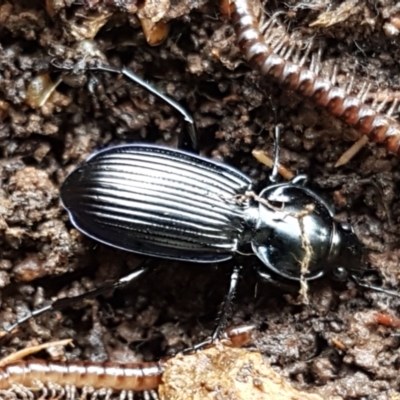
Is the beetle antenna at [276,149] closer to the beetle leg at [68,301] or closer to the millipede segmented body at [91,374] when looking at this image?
the beetle leg at [68,301]

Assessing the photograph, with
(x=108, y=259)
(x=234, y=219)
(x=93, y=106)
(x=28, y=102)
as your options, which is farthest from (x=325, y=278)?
(x=28, y=102)

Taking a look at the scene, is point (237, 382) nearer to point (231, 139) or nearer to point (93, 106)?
point (231, 139)

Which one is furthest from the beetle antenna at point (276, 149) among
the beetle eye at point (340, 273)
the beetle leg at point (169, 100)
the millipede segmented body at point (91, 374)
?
the millipede segmented body at point (91, 374)

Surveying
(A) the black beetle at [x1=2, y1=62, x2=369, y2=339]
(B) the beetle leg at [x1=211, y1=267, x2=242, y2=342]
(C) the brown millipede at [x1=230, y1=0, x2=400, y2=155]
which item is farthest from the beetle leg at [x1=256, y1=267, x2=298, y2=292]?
(C) the brown millipede at [x1=230, y1=0, x2=400, y2=155]

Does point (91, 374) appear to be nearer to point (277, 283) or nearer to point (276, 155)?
point (277, 283)

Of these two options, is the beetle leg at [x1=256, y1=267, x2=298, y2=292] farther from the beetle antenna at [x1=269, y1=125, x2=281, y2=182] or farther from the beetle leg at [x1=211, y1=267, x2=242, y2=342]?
the beetle antenna at [x1=269, y1=125, x2=281, y2=182]

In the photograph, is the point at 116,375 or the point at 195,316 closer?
the point at 116,375
